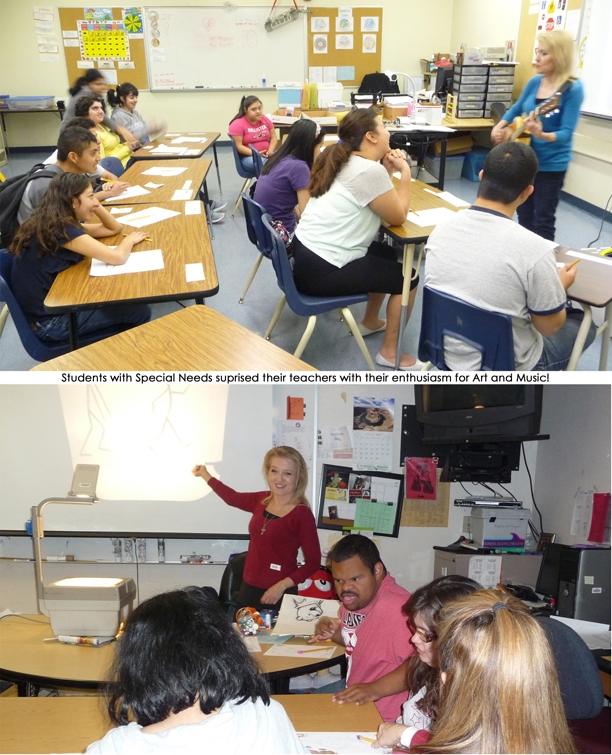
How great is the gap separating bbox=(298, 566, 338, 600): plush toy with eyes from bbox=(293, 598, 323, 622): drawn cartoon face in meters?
0.40

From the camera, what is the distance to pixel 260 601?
2729 mm

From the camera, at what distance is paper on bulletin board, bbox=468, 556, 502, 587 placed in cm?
348

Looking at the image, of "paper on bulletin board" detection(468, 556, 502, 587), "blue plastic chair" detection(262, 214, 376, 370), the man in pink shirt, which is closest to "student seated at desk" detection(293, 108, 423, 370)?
"blue plastic chair" detection(262, 214, 376, 370)

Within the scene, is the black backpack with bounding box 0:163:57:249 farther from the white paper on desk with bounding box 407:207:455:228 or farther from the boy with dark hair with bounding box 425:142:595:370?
the boy with dark hair with bounding box 425:142:595:370

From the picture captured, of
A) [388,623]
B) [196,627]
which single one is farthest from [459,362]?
[196,627]

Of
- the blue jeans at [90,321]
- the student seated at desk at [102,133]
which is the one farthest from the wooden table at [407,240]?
the student seated at desk at [102,133]

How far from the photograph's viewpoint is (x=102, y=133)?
4.91 metres

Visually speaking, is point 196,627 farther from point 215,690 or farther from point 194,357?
point 194,357

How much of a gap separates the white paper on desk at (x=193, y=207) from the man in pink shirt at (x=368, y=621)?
1988mm

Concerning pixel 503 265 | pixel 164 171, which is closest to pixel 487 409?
pixel 503 265

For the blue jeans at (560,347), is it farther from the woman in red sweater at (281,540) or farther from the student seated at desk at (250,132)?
the student seated at desk at (250,132)

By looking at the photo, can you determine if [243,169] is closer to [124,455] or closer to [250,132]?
[250,132]

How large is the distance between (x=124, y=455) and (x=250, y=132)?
11.0 feet

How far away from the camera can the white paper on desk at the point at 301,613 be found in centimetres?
226
